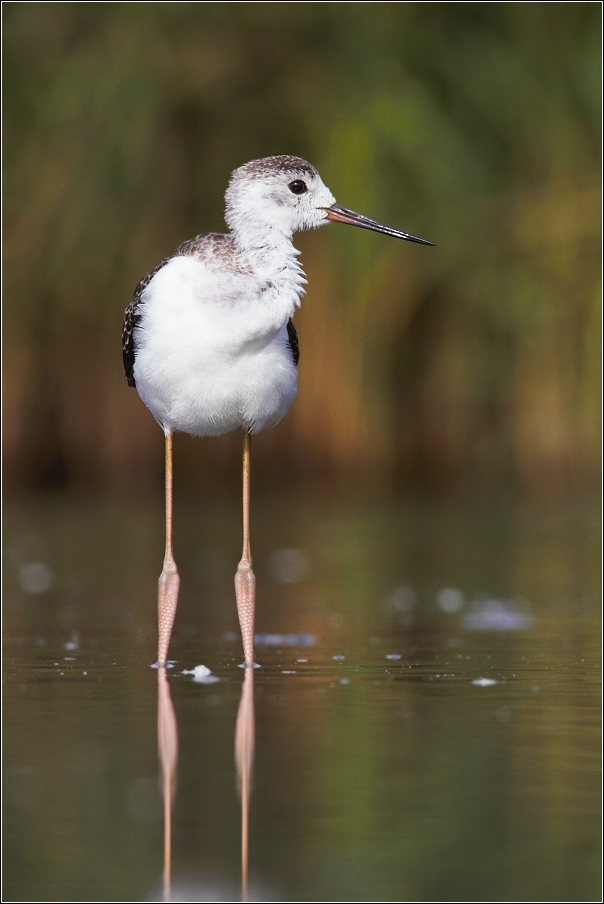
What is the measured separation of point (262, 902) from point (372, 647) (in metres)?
3.30

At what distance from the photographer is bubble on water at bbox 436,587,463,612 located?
25.6 feet

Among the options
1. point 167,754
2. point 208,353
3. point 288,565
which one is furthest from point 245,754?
point 288,565

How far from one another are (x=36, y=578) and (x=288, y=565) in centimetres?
166

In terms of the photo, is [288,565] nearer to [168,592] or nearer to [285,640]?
[285,640]

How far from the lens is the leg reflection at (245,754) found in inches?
136

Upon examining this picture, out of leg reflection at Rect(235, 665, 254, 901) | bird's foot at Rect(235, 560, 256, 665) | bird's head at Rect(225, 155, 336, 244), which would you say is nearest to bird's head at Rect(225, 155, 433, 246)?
bird's head at Rect(225, 155, 336, 244)

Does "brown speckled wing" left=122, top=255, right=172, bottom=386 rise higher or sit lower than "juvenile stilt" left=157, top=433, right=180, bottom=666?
higher

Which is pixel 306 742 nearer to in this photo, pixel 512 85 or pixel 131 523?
pixel 131 523

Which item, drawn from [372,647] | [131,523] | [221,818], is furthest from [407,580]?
[221,818]

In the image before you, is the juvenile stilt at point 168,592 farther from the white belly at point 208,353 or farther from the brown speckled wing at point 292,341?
the brown speckled wing at point 292,341

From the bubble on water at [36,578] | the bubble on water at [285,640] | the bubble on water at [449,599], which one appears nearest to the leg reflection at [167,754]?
the bubble on water at [285,640]

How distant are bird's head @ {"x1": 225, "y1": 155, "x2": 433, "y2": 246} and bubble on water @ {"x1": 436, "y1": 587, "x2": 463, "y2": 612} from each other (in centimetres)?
215

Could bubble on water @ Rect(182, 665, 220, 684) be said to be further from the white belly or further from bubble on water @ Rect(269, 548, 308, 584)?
bubble on water @ Rect(269, 548, 308, 584)

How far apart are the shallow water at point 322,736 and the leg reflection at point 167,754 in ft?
0.06
